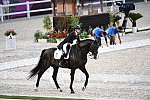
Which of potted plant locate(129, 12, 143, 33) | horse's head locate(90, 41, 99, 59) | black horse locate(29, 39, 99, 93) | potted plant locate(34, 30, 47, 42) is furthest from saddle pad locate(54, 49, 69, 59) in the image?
potted plant locate(129, 12, 143, 33)

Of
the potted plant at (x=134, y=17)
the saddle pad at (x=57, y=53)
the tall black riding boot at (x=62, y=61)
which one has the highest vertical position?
the potted plant at (x=134, y=17)

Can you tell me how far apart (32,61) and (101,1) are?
466 inches

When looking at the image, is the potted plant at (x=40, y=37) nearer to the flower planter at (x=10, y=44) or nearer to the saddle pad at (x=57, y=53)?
the flower planter at (x=10, y=44)

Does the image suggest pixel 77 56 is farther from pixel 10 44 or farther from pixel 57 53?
pixel 10 44

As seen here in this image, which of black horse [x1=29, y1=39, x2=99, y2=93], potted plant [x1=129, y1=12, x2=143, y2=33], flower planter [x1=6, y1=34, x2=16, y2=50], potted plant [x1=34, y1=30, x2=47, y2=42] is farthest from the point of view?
potted plant [x1=129, y1=12, x2=143, y2=33]

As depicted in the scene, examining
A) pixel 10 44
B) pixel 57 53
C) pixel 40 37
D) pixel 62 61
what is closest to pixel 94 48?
pixel 62 61

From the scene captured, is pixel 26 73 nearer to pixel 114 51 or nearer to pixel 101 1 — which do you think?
pixel 114 51

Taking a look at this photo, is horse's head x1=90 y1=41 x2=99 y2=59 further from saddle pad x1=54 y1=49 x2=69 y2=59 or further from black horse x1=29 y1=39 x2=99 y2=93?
saddle pad x1=54 y1=49 x2=69 y2=59

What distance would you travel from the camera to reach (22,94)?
18.2m

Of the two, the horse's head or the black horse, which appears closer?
the horse's head

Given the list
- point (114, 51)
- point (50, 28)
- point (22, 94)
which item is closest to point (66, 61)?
point (22, 94)

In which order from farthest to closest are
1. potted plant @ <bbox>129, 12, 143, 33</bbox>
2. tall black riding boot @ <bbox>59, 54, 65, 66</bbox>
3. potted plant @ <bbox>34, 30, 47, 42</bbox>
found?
potted plant @ <bbox>129, 12, 143, 33</bbox> < potted plant @ <bbox>34, 30, 47, 42</bbox> < tall black riding boot @ <bbox>59, 54, 65, 66</bbox>

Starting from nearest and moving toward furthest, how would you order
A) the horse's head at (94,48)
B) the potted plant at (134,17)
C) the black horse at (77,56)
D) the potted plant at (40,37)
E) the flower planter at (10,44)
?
the horse's head at (94,48)
the black horse at (77,56)
the flower planter at (10,44)
the potted plant at (40,37)
the potted plant at (134,17)

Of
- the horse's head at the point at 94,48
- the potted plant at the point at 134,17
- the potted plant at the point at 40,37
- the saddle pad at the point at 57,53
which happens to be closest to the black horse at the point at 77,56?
the horse's head at the point at 94,48
